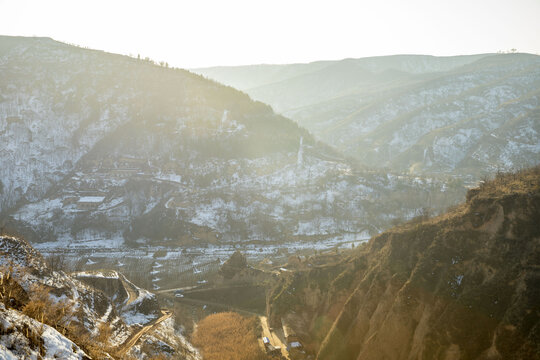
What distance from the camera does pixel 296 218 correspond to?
113 metres

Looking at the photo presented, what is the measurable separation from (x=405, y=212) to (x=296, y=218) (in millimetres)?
30446

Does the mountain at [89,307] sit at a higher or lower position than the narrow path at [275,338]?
higher

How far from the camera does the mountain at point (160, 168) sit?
362 feet

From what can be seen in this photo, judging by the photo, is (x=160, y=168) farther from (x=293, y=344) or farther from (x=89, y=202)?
(x=293, y=344)

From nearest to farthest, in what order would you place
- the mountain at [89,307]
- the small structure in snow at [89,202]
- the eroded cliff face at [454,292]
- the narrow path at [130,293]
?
1. the mountain at [89,307]
2. the eroded cliff face at [454,292]
3. the narrow path at [130,293]
4. the small structure in snow at [89,202]

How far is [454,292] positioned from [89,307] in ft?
116

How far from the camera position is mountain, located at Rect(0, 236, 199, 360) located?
993 inches

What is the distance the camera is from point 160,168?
130625mm

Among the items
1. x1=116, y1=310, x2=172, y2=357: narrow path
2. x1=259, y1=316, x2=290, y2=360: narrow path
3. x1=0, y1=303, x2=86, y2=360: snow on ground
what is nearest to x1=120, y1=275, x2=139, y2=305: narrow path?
x1=116, y1=310, x2=172, y2=357: narrow path

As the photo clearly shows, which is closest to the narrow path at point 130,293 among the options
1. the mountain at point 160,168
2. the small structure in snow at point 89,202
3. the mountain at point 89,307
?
the mountain at point 89,307

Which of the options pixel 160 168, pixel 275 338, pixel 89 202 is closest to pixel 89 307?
pixel 275 338

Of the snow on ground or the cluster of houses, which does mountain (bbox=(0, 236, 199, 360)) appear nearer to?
the snow on ground

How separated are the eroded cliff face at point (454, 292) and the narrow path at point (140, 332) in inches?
694

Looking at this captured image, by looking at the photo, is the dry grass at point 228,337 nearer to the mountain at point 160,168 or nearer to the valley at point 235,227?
the valley at point 235,227
